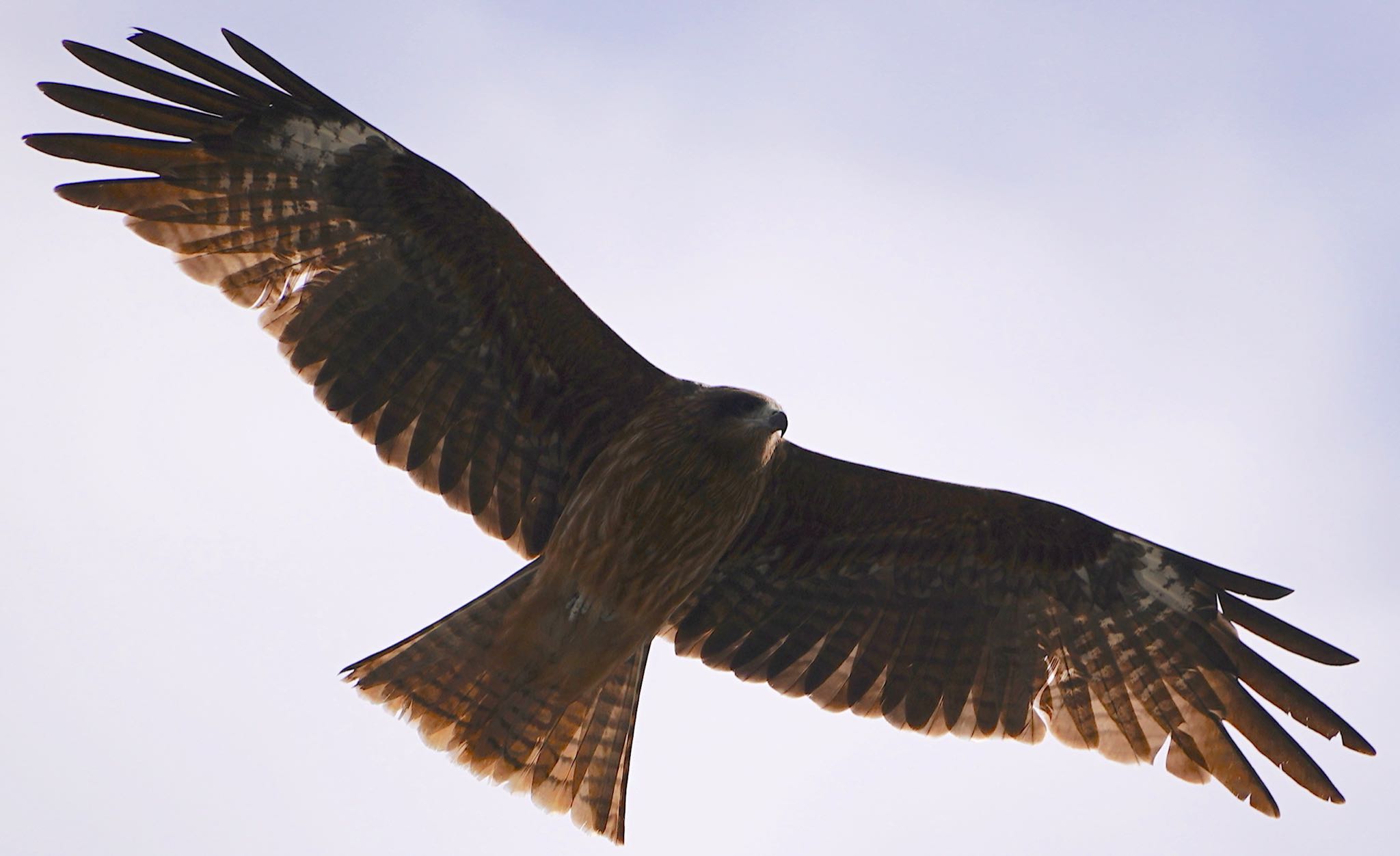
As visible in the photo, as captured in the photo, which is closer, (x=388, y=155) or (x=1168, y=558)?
(x=388, y=155)

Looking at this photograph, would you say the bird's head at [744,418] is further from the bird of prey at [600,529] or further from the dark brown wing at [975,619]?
the dark brown wing at [975,619]

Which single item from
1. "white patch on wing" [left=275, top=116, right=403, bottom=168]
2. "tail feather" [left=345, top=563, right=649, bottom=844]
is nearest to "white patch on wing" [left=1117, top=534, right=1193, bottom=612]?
"tail feather" [left=345, top=563, right=649, bottom=844]

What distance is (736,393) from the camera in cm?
823

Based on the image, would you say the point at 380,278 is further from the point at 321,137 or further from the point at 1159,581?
the point at 1159,581

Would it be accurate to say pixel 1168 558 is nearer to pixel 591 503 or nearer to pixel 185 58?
pixel 591 503

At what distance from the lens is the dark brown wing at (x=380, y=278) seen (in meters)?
7.97

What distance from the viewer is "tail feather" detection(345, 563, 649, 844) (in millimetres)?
8258

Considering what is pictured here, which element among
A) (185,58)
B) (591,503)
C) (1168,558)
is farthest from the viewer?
(1168,558)

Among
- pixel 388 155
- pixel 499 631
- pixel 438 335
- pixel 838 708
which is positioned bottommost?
pixel 499 631

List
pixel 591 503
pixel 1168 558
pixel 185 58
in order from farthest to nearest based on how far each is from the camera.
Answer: pixel 1168 558, pixel 591 503, pixel 185 58

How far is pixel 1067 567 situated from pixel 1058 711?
2.61 ft

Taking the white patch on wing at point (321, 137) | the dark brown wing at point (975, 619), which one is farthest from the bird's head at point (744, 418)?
the white patch on wing at point (321, 137)

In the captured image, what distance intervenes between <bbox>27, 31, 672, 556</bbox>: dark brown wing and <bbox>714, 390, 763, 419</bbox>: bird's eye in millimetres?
444

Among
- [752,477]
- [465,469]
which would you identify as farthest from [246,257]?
[752,477]
